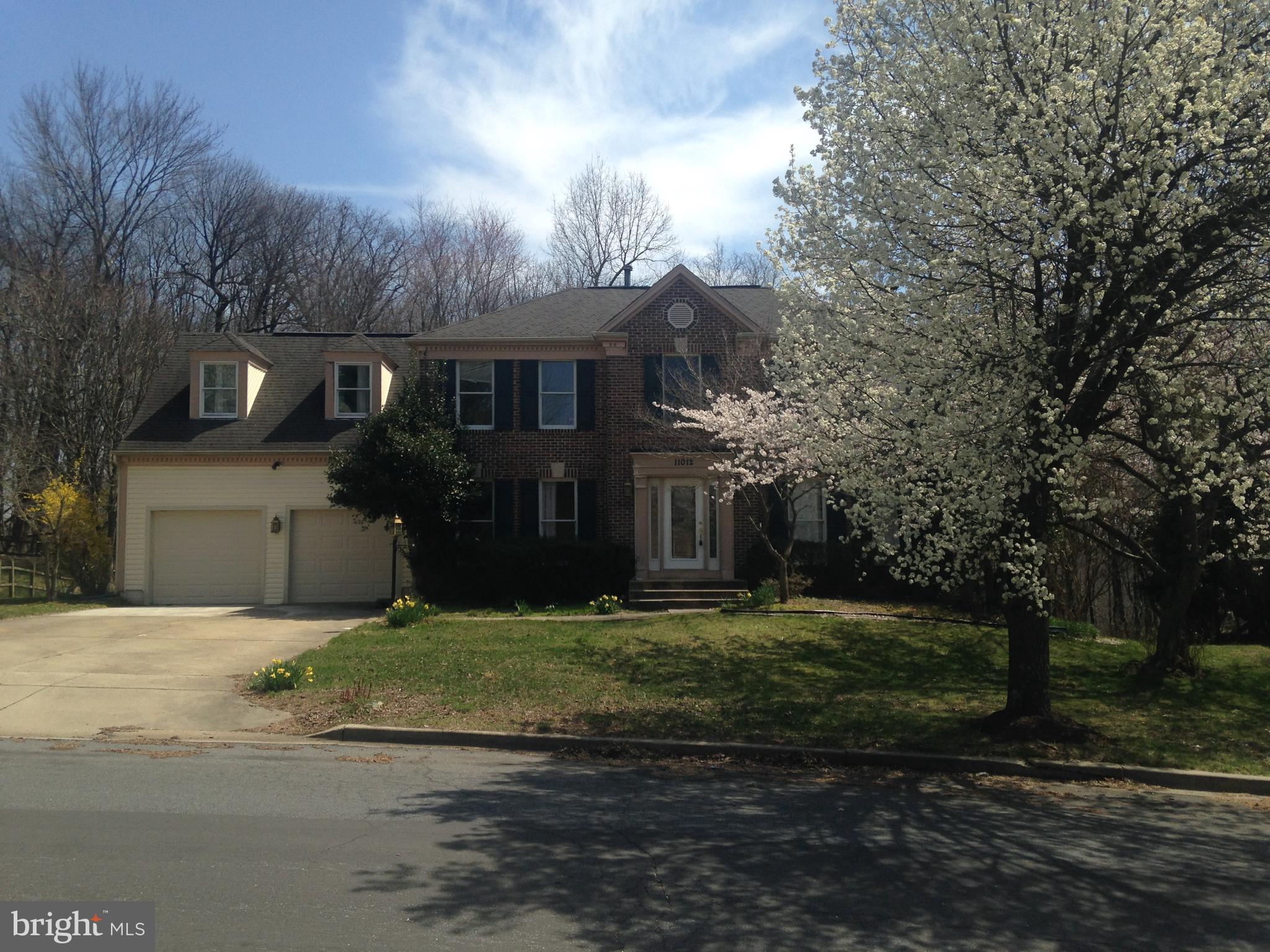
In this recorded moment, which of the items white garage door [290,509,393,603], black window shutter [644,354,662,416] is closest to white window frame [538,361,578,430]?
black window shutter [644,354,662,416]

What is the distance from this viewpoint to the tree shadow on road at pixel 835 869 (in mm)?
4895

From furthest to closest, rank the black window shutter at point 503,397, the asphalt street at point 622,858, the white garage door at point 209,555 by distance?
1. the black window shutter at point 503,397
2. the white garage door at point 209,555
3. the asphalt street at point 622,858

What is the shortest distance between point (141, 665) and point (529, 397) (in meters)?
10.9

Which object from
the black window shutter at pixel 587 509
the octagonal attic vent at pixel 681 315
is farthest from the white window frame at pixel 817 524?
the black window shutter at pixel 587 509

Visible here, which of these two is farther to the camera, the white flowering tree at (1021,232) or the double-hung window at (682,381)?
the double-hung window at (682,381)

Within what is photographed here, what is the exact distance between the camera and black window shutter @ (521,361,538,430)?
22.1 meters

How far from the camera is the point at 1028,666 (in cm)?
986

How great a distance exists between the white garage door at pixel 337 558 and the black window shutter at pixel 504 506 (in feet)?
7.99

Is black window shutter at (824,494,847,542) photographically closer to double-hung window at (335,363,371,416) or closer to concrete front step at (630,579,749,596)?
concrete front step at (630,579,749,596)

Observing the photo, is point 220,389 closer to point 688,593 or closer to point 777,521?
point 688,593

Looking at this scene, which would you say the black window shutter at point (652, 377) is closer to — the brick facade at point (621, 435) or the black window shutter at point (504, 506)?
the brick facade at point (621, 435)

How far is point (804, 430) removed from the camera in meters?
10.5

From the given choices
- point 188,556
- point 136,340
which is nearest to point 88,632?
point 188,556

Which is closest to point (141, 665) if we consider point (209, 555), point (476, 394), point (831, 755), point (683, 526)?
point (209, 555)
